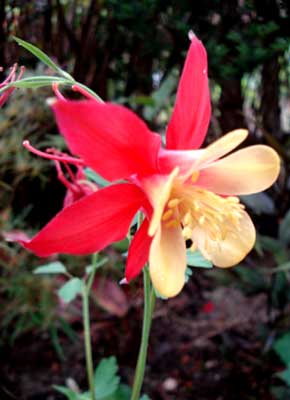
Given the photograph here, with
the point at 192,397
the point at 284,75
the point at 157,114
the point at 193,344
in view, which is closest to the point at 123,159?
the point at 192,397

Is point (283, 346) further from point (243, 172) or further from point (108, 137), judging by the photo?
point (108, 137)

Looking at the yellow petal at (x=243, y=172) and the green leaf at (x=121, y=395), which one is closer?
the yellow petal at (x=243, y=172)

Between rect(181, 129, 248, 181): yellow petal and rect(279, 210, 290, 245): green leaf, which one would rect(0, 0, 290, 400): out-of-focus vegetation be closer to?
rect(279, 210, 290, 245): green leaf

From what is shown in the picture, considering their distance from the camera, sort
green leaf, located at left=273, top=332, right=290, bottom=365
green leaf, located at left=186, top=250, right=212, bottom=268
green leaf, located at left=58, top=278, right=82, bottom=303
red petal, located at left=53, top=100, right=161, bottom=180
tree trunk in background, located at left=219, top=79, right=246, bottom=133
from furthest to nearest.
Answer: tree trunk in background, located at left=219, top=79, right=246, bottom=133
green leaf, located at left=273, top=332, right=290, bottom=365
green leaf, located at left=58, top=278, right=82, bottom=303
green leaf, located at left=186, top=250, right=212, bottom=268
red petal, located at left=53, top=100, right=161, bottom=180

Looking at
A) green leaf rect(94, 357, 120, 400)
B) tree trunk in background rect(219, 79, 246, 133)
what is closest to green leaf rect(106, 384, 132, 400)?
green leaf rect(94, 357, 120, 400)

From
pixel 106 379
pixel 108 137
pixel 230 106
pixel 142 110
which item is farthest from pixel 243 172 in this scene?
pixel 142 110

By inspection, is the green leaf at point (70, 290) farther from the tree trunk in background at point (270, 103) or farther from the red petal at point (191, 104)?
the tree trunk in background at point (270, 103)

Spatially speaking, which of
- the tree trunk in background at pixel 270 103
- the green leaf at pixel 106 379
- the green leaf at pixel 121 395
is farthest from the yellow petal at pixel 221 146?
the tree trunk in background at pixel 270 103
